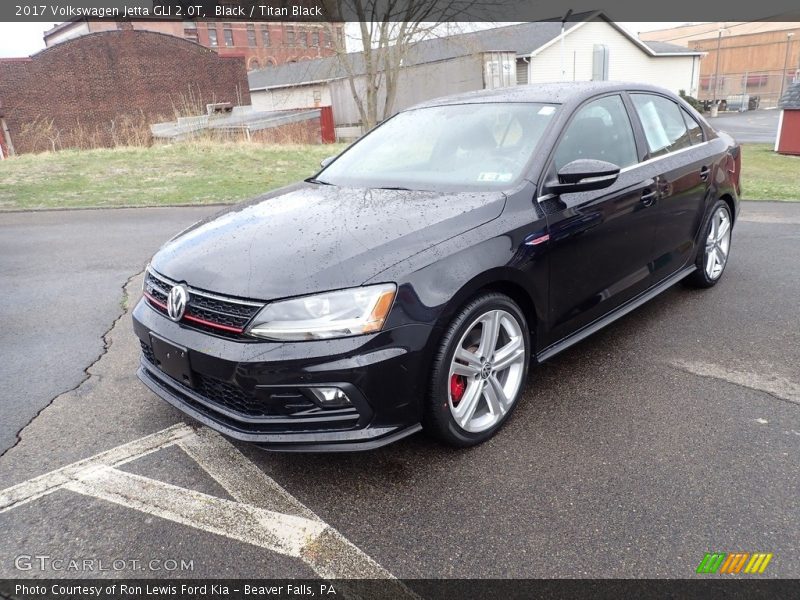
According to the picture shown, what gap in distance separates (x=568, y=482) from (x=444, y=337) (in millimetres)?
848

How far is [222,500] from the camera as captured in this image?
102 inches

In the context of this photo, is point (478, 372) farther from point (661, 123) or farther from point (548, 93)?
point (661, 123)

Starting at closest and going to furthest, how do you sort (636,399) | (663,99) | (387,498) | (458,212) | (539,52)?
(387,498), (458,212), (636,399), (663,99), (539,52)

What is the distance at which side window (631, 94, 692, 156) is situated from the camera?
13.3 feet

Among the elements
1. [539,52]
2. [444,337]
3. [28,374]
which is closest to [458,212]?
[444,337]

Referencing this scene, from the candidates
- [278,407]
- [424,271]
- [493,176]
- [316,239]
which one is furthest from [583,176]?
[278,407]

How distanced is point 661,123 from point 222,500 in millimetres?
3815

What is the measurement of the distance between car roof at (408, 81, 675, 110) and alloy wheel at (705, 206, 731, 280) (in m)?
1.27

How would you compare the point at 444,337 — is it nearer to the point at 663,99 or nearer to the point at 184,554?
the point at 184,554

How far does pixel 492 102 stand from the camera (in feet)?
12.5

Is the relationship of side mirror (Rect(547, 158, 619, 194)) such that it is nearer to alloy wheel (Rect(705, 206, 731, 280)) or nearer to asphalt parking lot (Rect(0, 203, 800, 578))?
asphalt parking lot (Rect(0, 203, 800, 578))

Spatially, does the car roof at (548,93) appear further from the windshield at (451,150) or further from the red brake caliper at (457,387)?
the red brake caliper at (457,387)

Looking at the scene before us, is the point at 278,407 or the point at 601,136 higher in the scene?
the point at 601,136

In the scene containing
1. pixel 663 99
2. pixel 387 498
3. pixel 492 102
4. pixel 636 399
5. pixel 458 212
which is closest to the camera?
pixel 387 498
